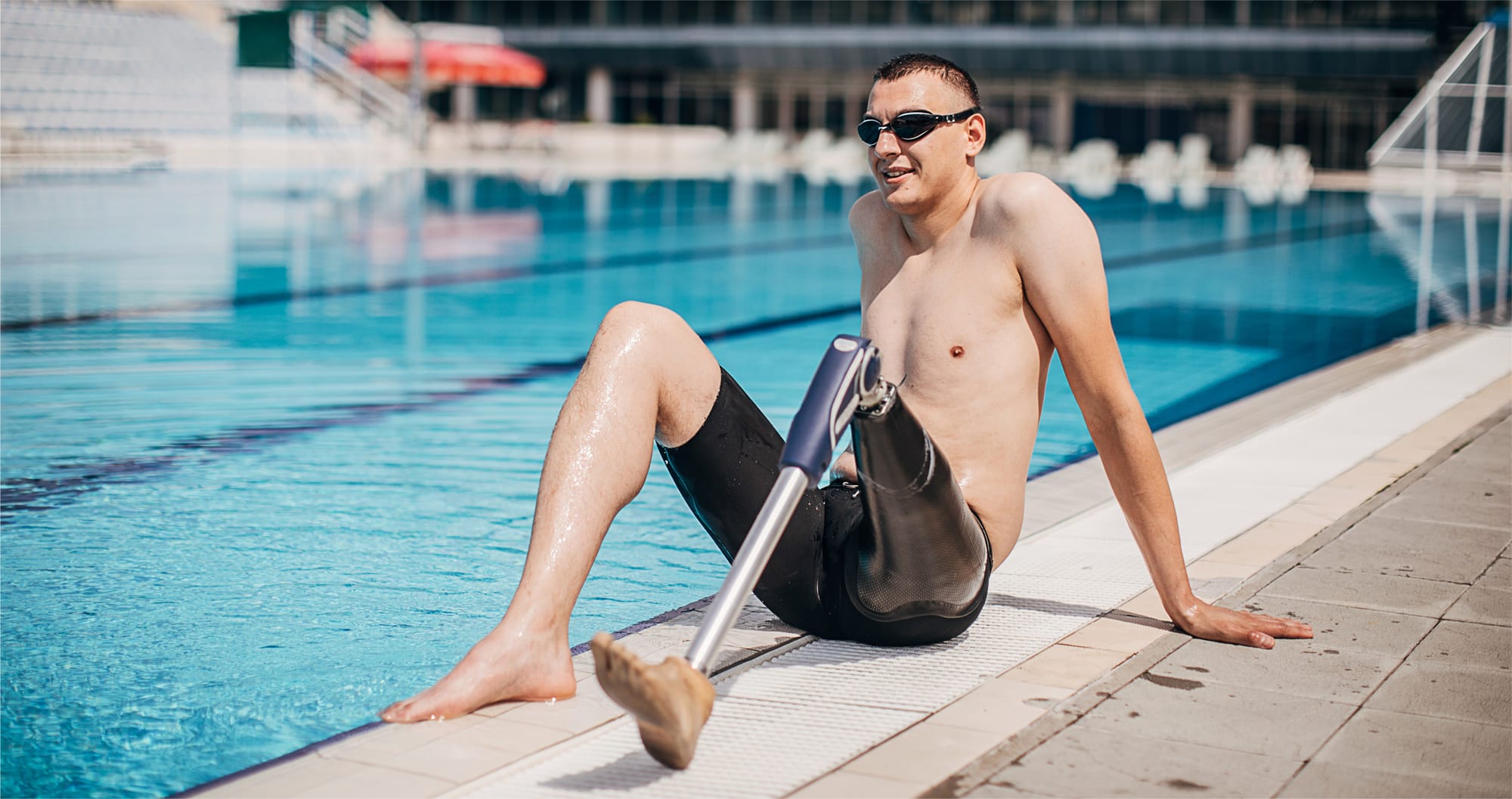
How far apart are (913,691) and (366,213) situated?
1754cm

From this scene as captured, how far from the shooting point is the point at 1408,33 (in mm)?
40531

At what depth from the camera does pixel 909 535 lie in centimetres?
282

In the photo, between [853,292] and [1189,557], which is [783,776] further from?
[853,292]

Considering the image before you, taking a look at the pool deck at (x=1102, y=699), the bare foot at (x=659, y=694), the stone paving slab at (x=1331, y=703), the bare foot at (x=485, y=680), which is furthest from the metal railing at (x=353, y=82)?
the bare foot at (x=659, y=694)

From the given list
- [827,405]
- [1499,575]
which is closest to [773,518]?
[827,405]

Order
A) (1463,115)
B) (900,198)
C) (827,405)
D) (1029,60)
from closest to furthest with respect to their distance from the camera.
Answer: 1. (827,405)
2. (900,198)
3. (1463,115)
4. (1029,60)

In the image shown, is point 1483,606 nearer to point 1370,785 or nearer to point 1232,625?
point 1232,625

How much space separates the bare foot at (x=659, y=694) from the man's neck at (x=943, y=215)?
1.18m

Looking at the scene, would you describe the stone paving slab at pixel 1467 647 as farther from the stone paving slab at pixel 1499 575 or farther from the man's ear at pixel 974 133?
the man's ear at pixel 974 133

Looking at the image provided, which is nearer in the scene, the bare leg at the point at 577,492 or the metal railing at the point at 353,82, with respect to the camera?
the bare leg at the point at 577,492

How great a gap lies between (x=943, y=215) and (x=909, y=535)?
702mm

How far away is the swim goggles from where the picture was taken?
2982mm

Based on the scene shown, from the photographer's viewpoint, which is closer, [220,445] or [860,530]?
[860,530]

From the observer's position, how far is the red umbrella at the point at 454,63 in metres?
35.0
